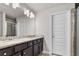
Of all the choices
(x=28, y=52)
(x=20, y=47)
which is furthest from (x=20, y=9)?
(x=28, y=52)

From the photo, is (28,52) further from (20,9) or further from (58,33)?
(20,9)

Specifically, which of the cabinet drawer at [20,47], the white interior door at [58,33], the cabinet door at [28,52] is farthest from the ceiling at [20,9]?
the cabinet door at [28,52]

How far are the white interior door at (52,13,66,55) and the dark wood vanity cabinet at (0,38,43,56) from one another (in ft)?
1.01

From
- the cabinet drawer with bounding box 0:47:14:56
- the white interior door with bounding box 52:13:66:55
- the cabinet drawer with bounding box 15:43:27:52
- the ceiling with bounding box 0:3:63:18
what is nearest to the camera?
the cabinet drawer with bounding box 0:47:14:56

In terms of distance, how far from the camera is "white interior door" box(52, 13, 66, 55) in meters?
1.80

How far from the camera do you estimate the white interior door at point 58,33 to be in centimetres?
180

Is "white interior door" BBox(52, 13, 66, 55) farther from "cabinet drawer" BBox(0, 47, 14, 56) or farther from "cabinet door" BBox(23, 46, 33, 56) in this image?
"cabinet drawer" BBox(0, 47, 14, 56)

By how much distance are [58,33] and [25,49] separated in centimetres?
73

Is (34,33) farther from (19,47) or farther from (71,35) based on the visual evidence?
(71,35)

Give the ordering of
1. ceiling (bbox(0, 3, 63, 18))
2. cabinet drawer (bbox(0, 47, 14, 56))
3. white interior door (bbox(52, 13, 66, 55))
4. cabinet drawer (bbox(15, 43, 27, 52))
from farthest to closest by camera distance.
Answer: white interior door (bbox(52, 13, 66, 55)), ceiling (bbox(0, 3, 63, 18)), cabinet drawer (bbox(15, 43, 27, 52)), cabinet drawer (bbox(0, 47, 14, 56))

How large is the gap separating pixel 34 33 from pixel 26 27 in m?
0.22

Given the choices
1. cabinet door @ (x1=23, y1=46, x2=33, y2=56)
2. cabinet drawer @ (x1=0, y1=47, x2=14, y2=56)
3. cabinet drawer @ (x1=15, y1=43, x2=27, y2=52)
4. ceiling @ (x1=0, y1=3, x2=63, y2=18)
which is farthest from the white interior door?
cabinet drawer @ (x1=0, y1=47, x2=14, y2=56)

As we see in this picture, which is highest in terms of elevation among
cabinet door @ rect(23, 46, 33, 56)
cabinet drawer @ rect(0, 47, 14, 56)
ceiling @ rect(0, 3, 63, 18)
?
ceiling @ rect(0, 3, 63, 18)

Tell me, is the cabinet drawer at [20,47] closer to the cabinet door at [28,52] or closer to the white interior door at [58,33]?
the cabinet door at [28,52]
